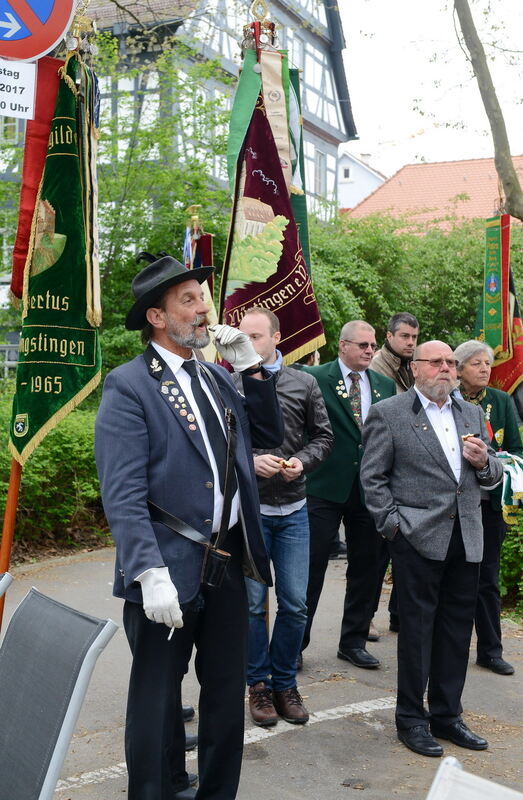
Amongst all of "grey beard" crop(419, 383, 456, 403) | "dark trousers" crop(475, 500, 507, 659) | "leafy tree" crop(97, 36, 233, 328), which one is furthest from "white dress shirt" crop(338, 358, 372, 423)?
"leafy tree" crop(97, 36, 233, 328)

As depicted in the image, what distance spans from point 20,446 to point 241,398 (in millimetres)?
1481

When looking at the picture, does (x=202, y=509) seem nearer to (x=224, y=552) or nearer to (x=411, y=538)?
(x=224, y=552)

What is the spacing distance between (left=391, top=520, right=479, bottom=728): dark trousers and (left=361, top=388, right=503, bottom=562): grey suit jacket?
0.27 ft

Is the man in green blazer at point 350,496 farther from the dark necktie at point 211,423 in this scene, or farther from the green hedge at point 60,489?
the green hedge at point 60,489

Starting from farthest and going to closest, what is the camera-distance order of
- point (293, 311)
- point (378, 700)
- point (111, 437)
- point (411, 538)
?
1. point (293, 311)
2. point (378, 700)
3. point (411, 538)
4. point (111, 437)

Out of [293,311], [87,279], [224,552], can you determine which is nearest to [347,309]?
[293,311]

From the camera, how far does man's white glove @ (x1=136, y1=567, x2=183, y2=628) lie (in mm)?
3178

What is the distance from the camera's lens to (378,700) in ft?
17.5

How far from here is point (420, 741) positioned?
4602 millimetres

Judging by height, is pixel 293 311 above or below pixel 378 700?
above

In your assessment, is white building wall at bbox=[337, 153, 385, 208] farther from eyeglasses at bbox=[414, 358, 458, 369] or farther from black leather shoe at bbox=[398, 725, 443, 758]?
black leather shoe at bbox=[398, 725, 443, 758]

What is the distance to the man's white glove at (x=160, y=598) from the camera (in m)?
3.18

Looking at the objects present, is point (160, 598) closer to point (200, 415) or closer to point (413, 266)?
point (200, 415)

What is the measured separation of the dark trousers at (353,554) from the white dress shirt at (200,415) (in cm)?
222
